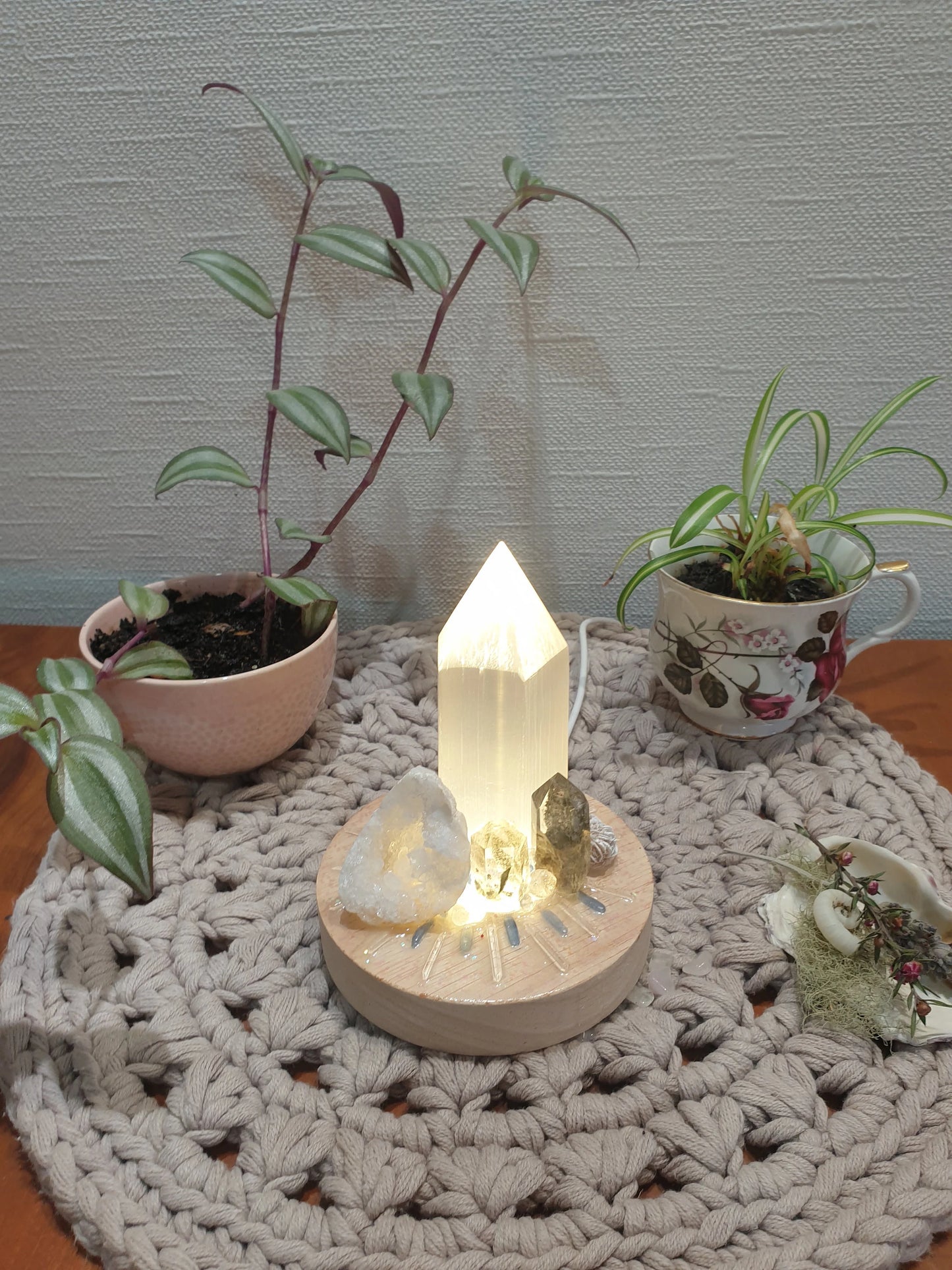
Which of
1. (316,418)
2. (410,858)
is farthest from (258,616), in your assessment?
(410,858)

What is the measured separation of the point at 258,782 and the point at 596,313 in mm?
434

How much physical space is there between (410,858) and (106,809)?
0.14m

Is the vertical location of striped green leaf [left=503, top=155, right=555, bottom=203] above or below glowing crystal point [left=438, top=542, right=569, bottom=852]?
above

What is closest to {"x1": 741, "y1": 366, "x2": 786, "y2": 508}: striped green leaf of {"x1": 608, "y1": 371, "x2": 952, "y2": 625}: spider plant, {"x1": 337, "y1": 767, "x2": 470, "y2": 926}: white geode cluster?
{"x1": 608, "y1": 371, "x2": 952, "y2": 625}: spider plant

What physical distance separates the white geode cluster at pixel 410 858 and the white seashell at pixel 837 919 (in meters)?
0.19

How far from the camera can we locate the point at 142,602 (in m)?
0.54

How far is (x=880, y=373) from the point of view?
2.26 ft

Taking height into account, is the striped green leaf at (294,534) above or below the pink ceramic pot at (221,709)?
above

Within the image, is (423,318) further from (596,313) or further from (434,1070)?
(434,1070)

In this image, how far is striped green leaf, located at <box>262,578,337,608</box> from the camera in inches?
21.5

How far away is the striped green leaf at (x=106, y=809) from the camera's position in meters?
0.36

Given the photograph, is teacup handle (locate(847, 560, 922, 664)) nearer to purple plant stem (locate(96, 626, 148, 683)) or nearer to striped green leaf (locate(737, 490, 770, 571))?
striped green leaf (locate(737, 490, 770, 571))

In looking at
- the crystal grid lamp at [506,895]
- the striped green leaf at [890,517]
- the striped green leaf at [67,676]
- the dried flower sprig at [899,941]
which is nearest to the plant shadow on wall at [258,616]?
the striped green leaf at [67,676]

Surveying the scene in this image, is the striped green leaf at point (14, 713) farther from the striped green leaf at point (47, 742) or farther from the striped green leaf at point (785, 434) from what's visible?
the striped green leaf at point (785, 434)
